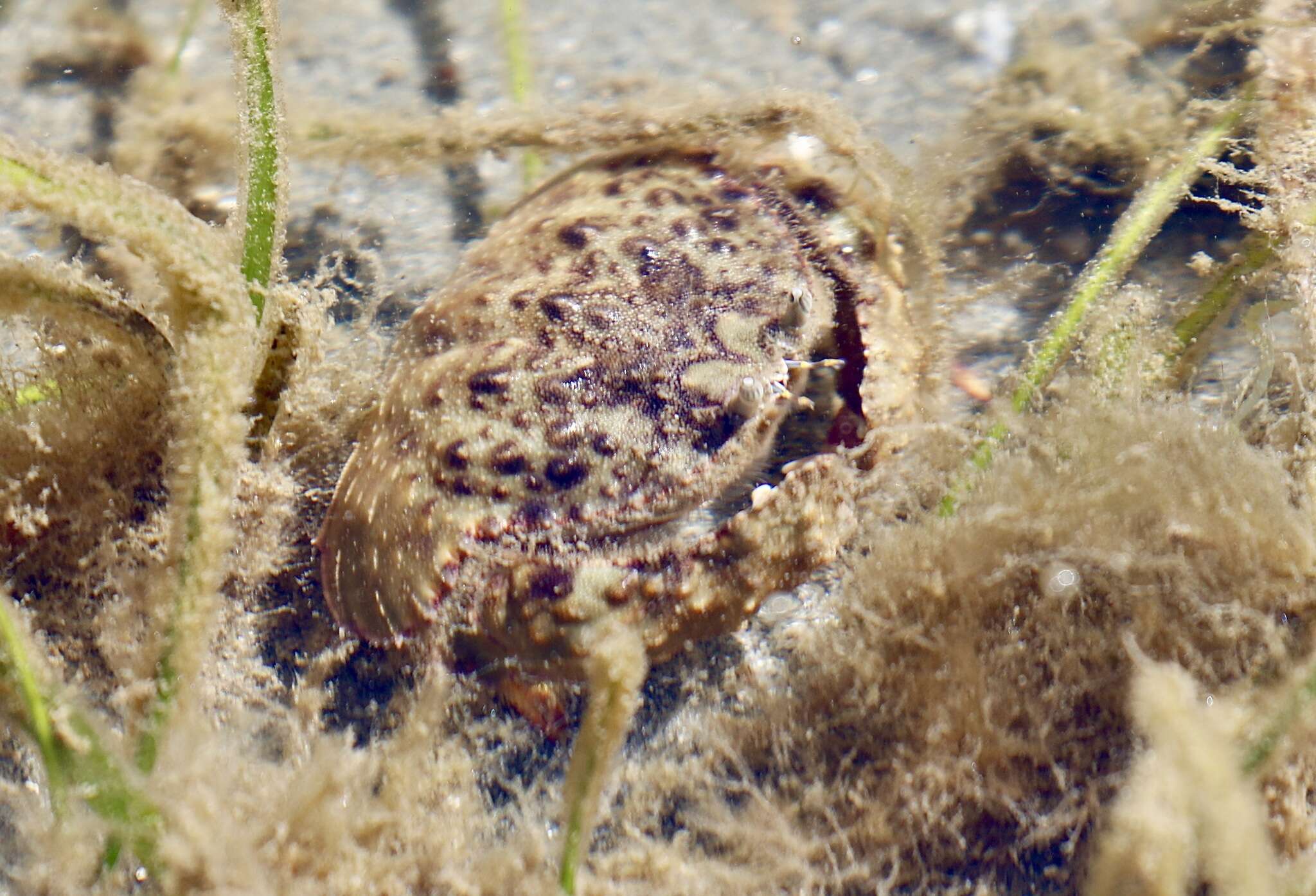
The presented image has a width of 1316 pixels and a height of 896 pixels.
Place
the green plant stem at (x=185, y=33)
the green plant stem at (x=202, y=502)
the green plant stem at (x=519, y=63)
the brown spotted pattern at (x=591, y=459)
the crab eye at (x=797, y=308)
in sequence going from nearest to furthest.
→ 1. the green plant stem at (x=202, y=502)
2. the brown spotted pattern at (x=591, y=459)
3. the crab eye at (x=797, y=308)
4. the green plant stem at (x=519, y=63)
5. the green plant stem at (x=185, y=33)

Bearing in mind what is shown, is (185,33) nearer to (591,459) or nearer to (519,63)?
(519,63)

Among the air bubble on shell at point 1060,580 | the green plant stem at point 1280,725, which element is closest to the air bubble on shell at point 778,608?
the air bubble on shell at point 1060,580

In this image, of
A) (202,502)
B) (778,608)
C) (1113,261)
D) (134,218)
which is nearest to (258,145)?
(134,218)

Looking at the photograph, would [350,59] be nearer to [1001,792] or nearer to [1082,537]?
[1082,537]

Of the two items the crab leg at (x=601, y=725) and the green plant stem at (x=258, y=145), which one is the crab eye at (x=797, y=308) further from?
the green plant stem at (x=258, y=145)

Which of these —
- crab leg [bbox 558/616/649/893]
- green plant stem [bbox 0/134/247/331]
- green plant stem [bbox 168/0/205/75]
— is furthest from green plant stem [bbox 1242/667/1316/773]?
green plant stem [bbox 168/0/205/75]

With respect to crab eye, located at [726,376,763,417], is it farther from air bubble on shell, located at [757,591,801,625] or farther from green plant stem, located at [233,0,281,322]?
green plant stem, located at [233,0,281,322]

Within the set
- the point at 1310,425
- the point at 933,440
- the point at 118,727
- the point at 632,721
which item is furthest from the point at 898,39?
the point at 118,727
